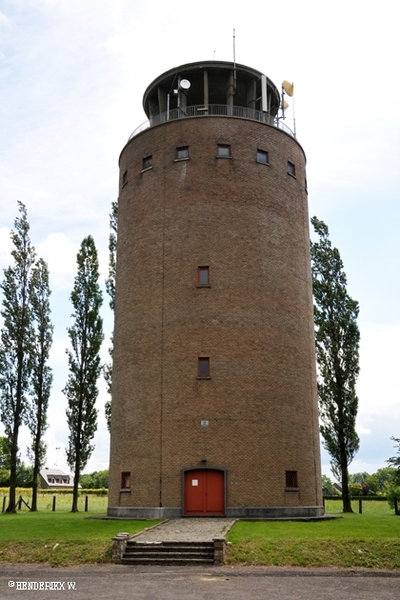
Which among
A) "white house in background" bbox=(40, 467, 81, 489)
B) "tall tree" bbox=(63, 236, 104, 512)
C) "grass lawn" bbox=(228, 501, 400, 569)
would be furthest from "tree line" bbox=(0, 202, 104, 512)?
"white house in background" bbox=(40, 467, 81, 489)

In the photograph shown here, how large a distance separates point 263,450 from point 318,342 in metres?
13.6

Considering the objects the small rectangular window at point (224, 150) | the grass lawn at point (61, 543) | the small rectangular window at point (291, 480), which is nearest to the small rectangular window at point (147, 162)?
the small rectangular window at point (224, 150)

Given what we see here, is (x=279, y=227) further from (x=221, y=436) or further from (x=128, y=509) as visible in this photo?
(x=128, y=509)

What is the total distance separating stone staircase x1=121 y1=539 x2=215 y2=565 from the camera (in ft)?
59.1

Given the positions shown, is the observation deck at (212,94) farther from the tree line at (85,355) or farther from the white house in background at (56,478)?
the white house in background at (56,478)

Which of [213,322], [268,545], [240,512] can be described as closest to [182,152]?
[213,322]

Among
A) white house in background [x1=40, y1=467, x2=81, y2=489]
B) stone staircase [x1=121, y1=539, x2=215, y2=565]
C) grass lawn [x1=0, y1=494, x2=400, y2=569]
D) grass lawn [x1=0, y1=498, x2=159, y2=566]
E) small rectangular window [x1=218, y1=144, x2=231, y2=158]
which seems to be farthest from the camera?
white house in background [x1=40, y1=467, x2=81, y2=489]

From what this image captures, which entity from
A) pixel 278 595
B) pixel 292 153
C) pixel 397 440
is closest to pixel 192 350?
pixel 397 440

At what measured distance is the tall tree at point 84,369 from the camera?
40.5 m

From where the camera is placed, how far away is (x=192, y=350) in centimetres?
2836

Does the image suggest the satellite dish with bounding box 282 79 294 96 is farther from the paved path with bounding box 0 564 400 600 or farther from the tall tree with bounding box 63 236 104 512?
the paved path with bounding box 0 564 400 600

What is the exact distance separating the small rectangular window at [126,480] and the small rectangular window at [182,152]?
50.1ft

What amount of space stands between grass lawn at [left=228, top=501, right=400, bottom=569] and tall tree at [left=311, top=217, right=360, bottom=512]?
638 inches

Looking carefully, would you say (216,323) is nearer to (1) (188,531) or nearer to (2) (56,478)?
(1) (188,531)
